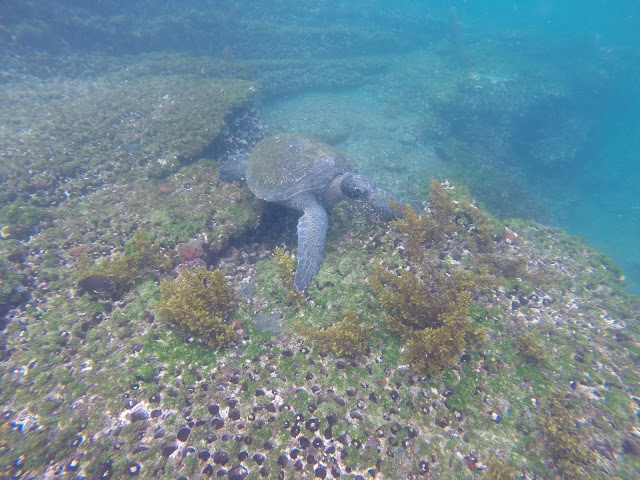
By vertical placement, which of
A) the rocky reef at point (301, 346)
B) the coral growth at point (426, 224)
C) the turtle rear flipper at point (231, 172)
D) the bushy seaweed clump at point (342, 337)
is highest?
the coral growth at point (426, 224)

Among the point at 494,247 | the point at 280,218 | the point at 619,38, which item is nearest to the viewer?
the point at 494,247

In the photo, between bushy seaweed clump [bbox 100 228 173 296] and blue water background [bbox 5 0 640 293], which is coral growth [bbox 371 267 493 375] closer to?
bushy seaweed clump [bbox 100 228 173 296]

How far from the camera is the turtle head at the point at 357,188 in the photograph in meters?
6.13

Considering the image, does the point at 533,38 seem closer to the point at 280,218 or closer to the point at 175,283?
the point at 280,218

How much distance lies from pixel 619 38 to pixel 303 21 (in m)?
56.4

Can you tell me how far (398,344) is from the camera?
395cm

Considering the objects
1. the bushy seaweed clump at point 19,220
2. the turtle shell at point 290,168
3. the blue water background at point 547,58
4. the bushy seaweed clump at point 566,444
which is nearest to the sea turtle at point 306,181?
the turtle shell at point 290,168

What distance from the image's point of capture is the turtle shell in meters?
6.46

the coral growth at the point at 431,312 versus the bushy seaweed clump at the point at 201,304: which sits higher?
the coral growth at the point at 431,312

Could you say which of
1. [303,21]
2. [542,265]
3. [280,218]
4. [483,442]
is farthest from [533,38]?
[483,442]

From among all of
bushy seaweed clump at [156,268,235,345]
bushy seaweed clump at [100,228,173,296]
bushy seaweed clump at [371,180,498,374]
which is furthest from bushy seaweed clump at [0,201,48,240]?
bushy seaweed clump at [371,180,498,374]

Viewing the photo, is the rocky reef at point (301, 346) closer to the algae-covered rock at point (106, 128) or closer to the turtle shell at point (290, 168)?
the turtle shell at point (290, 168)

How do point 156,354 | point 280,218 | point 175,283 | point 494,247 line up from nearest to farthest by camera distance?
point 156,354 < point 175,283 < point 494,247 < point 280,218

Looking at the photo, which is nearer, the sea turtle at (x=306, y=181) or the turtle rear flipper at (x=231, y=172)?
the sea turtle at (x=306, y=181)
